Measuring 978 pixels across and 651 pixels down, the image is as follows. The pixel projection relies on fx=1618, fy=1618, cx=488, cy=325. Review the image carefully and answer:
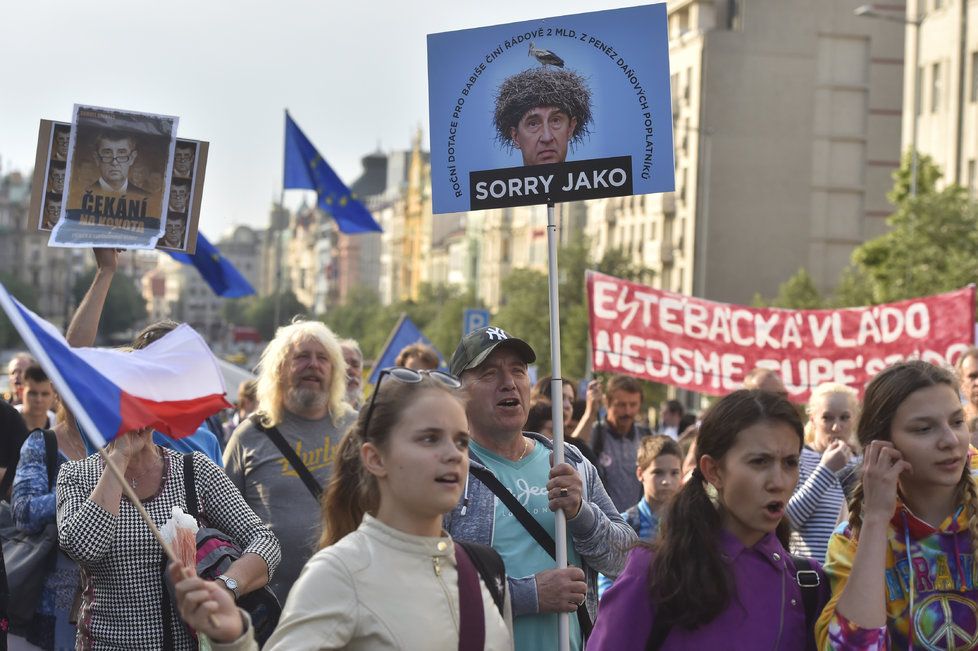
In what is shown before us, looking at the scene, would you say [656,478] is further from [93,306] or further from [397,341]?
[397,341]

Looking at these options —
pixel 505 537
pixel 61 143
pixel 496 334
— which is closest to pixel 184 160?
pixel 61 143

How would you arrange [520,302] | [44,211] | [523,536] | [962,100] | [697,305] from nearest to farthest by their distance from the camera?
[523,536] < [44,211] < [697,305] < [962,100] < [520,302]

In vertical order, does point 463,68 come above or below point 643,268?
below

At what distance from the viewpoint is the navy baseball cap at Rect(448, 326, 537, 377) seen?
539 centimetres

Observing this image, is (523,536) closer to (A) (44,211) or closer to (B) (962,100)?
(A) (44,211)

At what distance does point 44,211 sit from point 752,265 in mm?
63754

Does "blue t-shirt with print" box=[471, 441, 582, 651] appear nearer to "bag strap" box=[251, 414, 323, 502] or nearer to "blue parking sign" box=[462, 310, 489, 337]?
"bag strap" box=[251, 414, 323, 502]

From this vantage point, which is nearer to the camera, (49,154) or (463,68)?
(463,68)

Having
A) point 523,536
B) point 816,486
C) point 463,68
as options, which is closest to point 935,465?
point 523,536

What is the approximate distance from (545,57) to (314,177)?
52.5ft

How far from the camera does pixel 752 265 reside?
6862cm

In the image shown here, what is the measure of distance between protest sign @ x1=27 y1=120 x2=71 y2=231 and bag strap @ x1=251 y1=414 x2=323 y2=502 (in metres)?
1.53

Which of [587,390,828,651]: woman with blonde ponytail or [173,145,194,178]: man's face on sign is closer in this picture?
[587,390,828,651]: woman with blonde ponytail

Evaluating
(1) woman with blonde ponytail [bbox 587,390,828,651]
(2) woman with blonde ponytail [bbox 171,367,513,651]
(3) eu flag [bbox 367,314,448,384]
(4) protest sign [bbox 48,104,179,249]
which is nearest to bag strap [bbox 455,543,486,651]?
(2) woman with blonde ponytail [bbox 171,367,513,651]
